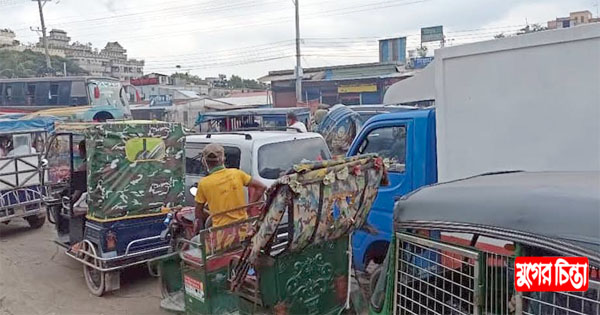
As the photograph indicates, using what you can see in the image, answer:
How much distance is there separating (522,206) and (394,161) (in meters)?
3.19

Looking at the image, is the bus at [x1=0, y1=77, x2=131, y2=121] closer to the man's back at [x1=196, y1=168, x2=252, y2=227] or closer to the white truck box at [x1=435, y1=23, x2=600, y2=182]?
the man's back at [x1=196, y1=168, x2=252, y2=227]

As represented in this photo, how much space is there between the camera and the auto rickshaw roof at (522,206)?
1.72 m

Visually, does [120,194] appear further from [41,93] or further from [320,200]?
[41,93]

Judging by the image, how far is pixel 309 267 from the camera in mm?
4156

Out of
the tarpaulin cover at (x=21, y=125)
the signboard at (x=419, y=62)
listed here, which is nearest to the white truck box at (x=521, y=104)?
the tarpaulin cover at (x=21, y=125)

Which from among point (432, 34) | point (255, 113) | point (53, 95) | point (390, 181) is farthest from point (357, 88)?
point (390, 181)

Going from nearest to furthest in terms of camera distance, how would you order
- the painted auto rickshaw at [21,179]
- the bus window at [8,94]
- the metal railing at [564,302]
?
the metal railing at [564,302]
the painted auto rickshaw at [21,179]
the bus window at [8,94]

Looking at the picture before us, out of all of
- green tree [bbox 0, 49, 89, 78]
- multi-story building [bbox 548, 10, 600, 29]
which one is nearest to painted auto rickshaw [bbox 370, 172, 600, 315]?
multi-story building [bbox 548, 10, 600, 29]

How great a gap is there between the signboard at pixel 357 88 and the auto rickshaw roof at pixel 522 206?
27.1 meters

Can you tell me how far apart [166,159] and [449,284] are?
4.57 metres

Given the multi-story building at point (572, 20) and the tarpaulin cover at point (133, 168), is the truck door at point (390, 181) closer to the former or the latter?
the tarpaulin cover at point (133, 168)

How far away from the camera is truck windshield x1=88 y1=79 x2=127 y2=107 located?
19.7 meters

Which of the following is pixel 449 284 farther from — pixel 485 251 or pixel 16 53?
pixel 16 53

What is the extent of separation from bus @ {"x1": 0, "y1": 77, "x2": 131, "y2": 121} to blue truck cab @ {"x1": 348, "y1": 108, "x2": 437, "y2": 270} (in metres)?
14.9
